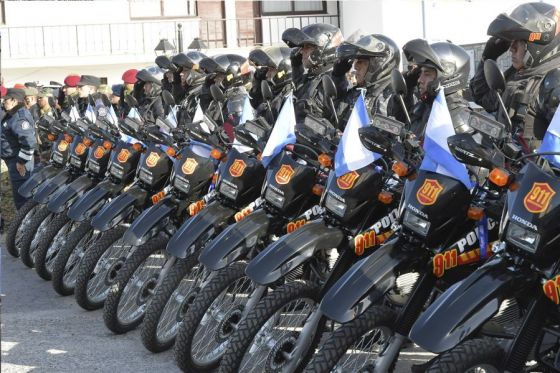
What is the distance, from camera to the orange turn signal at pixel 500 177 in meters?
3.78

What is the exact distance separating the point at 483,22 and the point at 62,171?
13.4m

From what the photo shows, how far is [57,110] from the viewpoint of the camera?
1343 centimetres

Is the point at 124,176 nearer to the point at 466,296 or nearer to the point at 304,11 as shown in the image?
the point at 466,296

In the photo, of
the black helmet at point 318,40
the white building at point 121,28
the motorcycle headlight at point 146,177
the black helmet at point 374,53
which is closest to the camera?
the black helmet at point 374,53

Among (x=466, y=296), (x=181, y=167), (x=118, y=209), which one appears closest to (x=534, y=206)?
(x=466, y=296)

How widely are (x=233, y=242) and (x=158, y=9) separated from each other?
21386 mm

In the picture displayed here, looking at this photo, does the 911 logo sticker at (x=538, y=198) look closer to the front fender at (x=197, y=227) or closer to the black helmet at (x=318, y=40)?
the front fender at (x=197, y=227)

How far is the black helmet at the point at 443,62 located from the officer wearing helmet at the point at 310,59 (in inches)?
81.3

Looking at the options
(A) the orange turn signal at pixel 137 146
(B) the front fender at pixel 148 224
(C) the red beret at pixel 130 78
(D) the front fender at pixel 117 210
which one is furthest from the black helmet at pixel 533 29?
(C) the red beret at pixel 130 78

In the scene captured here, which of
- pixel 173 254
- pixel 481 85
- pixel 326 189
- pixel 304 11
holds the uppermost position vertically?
pixel 304 11

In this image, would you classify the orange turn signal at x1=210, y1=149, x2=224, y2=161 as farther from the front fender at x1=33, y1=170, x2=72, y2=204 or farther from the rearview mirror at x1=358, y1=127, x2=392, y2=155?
the front fender at x1=33, y1=170, x2=72, y2=204

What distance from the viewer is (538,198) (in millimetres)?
3689

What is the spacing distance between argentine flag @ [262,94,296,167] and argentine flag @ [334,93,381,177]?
58 cm

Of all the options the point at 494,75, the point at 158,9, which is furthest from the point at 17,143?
the point at 158,9
